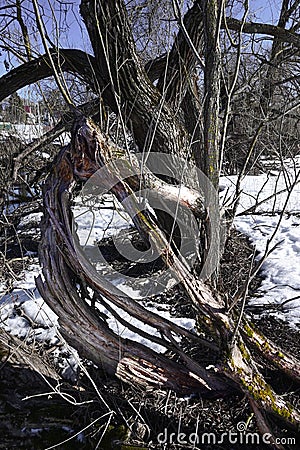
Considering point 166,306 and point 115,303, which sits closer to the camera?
point 115,303

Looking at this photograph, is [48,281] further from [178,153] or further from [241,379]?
[178,153]

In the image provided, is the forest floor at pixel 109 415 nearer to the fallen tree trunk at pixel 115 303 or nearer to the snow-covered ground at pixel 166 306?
the fallen tree trunk at pixel 115 303

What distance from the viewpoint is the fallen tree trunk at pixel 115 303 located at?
198 centimetres

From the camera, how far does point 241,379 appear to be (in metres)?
1.90

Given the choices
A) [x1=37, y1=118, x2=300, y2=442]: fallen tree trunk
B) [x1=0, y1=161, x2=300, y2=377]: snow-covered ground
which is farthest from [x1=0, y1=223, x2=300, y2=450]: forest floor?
[x1=0, y1=161, x2=300, y2=377]: snow-covered ground

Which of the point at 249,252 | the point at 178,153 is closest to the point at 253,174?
the point at 249,252

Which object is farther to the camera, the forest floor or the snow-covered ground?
the snow-covered ground

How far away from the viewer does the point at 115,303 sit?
211 cm

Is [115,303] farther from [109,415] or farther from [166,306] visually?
[166,306]

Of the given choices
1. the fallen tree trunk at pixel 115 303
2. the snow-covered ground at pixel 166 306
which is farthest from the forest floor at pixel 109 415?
the snow-covered ground at pixel 166 306

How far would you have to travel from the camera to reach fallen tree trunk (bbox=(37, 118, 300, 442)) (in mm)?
1982

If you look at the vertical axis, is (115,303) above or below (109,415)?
above

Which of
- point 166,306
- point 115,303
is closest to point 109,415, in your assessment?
point 115,303

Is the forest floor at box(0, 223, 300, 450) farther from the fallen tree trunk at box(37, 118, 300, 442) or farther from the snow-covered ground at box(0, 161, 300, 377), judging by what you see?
the snow-covered ground at box(0, 161, 300, 377)
